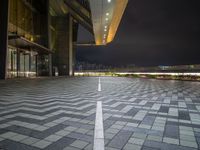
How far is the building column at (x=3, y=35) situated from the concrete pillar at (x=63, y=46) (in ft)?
70.5

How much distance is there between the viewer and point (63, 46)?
36594mm

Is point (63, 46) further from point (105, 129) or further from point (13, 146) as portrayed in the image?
point (13, 146)

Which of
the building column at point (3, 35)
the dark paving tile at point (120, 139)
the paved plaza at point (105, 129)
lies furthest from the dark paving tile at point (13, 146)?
the building column at point (3, 35)

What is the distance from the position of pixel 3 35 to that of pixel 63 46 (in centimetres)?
2215

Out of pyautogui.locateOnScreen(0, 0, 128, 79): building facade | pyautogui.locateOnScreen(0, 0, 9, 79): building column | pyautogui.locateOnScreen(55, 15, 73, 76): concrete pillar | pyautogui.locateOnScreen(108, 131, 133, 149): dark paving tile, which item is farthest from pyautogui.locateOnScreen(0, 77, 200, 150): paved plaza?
pyautogui.locateOnScreen(55, 15, 73, 76): concrete pillar

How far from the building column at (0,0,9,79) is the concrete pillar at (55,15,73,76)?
21496 mm

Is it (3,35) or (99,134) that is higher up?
(3,35)

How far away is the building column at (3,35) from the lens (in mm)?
14555

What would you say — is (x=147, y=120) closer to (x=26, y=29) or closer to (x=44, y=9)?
(x=26, y=29)

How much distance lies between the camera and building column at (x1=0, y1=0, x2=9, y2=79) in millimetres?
14555

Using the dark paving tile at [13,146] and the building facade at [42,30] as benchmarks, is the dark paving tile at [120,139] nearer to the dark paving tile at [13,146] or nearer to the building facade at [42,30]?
the dark paving tile at [13,146]

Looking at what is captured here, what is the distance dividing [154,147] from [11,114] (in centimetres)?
380

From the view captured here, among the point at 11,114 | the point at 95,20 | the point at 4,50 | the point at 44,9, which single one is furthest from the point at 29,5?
the point at 11,114

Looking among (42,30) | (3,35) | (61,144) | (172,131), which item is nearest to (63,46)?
(42,30)
